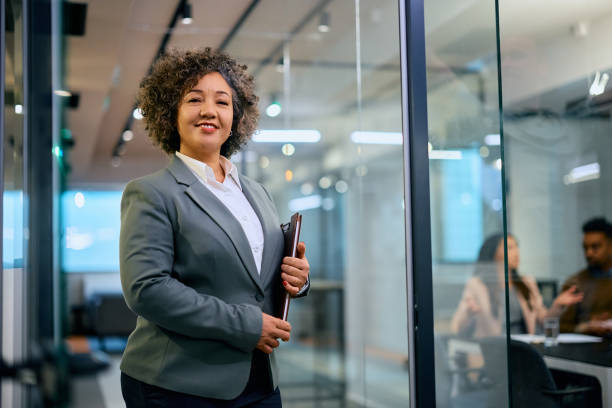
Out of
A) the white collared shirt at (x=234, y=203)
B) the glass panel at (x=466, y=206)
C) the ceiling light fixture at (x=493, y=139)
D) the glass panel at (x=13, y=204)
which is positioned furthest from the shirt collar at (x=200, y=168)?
the ceiling light fixture at (x=493, y=139)

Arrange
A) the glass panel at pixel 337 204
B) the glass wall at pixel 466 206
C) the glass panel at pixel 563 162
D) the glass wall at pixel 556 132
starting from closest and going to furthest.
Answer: the glass wall at pixel 466 206, the glass panel at pixel 563 162, the glass wall at pixel 556 132, the glass panel at pixel 337 204

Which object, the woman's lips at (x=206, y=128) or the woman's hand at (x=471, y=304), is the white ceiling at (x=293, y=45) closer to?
the woman's lips at (x=206, y=128)

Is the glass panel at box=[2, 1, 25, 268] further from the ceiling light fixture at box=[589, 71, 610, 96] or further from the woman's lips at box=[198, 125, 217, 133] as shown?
the ceiling light fixture at box=[589, 71, 610, 96]

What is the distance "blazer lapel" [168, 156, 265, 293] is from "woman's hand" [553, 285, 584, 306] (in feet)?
9.13

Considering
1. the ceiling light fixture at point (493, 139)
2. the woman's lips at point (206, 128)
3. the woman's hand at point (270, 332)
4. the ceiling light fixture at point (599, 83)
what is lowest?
the woman's hand at point (270, 332)

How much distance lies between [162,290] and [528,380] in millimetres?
1940

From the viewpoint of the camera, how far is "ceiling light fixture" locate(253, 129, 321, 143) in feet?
15.9

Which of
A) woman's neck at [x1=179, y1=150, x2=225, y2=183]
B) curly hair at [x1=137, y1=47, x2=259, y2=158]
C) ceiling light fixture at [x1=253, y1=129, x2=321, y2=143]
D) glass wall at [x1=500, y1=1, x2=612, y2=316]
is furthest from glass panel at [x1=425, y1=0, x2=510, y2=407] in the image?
ceiling light fixture at [x1=253, y1=129, x2=321, y2=143]

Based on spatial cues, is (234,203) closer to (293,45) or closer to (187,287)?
(187,287)

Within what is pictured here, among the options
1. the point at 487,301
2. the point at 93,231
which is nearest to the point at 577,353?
the point at 487,301

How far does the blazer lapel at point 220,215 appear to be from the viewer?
160cm

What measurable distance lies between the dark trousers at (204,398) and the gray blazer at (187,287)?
2 cm

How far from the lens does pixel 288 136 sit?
18.1 ft

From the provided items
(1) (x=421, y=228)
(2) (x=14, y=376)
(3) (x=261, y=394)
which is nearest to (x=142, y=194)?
(3) (x=261, y=394)
